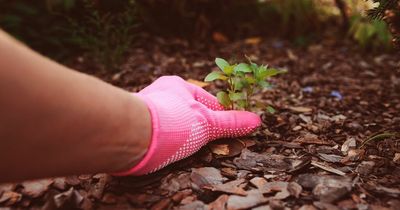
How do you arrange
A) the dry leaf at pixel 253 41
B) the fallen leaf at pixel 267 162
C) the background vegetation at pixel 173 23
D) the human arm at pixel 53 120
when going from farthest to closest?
the dry leaf at pixel 253 41
the background vegetation at pixel 173 23
the fallen leaf at pixel 267 162
the human arm at pixel 53 120

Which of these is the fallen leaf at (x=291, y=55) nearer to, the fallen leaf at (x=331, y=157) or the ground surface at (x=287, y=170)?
the ground surface at (x=287, y=170)

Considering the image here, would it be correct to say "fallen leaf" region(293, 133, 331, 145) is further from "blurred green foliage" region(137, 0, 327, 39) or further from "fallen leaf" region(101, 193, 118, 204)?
"blurred green foliage" region(137, 0, 327, 39)

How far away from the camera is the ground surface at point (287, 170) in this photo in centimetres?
124

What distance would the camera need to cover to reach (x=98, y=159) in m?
1.13

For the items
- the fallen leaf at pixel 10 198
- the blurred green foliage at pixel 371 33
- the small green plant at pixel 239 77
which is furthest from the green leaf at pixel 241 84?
the blurred green foliage at pixel 371 33

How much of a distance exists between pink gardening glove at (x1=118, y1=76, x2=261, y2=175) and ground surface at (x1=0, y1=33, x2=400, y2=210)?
0.06m

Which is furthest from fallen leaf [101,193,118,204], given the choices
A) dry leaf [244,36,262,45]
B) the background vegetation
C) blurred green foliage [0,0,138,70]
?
dry leaf [244,36,262,45]

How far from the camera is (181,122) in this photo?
4.61 feet

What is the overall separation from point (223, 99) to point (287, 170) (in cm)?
35

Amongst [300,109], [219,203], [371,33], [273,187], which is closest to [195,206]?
[219,203]

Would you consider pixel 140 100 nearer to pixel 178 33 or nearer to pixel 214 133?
pixel 214 133

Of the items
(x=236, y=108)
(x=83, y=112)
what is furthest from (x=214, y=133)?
(x=83, y=112)

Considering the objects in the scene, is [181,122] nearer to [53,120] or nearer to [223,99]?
[223,99]

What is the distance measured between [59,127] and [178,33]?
210 centimetres
